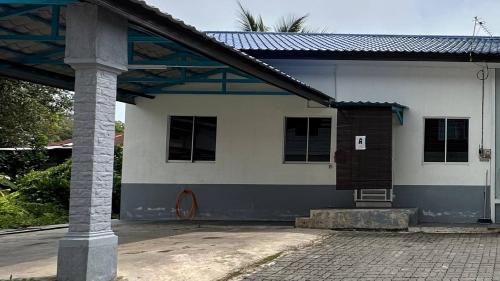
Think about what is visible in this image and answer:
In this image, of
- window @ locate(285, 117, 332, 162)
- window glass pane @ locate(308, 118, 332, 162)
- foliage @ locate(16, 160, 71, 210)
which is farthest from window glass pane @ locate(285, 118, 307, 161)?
foliage @ locate(16, 160, 71, 210)

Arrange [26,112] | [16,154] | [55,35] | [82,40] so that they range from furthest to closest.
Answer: [16,154], [26,112], [55,35], [82,40]

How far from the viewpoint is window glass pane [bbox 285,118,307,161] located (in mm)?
15484

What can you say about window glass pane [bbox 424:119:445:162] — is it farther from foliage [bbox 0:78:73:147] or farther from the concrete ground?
foliage [bbox 0:78:73:147]

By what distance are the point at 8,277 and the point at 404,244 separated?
718 cm

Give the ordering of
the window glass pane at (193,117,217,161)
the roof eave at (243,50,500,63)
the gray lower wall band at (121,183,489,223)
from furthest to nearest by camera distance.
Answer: the window glass pane at (193,117,217,161)
the gray lower wall band at (121,183,489,223)
the roof eave at (243,50,500,63)

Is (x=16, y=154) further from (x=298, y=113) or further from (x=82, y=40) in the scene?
(x=82, y=40)

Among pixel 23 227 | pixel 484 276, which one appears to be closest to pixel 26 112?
pixel 23 227

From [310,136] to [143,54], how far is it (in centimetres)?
549

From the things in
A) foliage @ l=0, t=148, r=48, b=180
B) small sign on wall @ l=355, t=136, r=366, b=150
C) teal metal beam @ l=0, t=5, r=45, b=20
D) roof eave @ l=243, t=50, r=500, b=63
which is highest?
roof eave @ l=243, t=50, r=500, b=63

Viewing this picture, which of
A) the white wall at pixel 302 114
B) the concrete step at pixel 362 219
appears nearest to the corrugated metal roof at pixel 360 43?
the white wall at pixel 302 114

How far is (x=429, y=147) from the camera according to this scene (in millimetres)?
14914

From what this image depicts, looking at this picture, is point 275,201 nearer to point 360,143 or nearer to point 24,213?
point 360,143

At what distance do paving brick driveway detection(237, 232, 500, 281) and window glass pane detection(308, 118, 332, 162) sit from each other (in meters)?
3.45

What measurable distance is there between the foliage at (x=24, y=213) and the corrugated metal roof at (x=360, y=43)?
7502 millimetres
